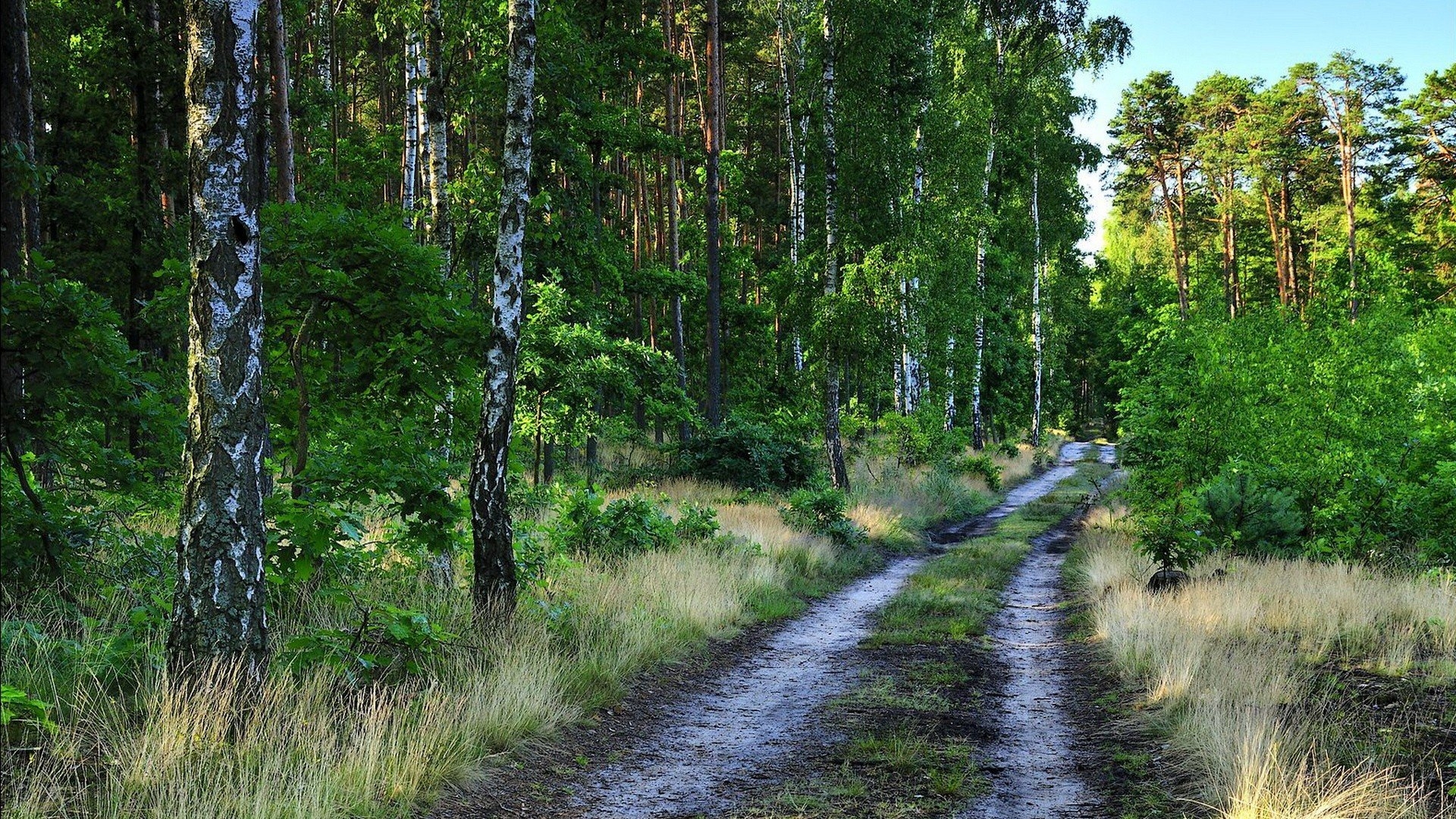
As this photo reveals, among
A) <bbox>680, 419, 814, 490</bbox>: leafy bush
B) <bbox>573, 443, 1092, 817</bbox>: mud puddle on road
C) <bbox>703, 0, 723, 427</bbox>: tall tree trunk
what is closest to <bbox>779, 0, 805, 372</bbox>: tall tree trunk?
<bbox>703, 0, 723, 427</bbox>: tall tree trunk

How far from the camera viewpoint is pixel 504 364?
7.63 m

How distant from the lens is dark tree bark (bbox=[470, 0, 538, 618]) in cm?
764

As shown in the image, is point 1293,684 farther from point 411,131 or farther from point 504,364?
point 411,131

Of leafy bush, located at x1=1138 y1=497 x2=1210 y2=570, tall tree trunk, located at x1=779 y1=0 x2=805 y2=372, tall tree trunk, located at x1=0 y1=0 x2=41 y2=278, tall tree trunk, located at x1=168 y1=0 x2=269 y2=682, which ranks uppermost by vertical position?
tall tree trunk, located at x1=779 y1=0 x2=805 y2=372

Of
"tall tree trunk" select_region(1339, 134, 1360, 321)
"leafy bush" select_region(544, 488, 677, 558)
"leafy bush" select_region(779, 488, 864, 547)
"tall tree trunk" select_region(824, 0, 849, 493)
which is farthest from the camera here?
"tall tree trunk" select_region(1339, 134, 1360, 321)

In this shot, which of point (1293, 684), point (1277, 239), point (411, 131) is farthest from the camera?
point (1277, 239)

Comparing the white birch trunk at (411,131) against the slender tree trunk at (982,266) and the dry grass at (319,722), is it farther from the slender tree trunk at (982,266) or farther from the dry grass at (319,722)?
the slender tree trunk at (982,266)

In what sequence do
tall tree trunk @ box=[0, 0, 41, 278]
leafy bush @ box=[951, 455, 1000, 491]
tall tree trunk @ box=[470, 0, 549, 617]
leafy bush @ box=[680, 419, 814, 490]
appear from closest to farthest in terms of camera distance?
1. tall tree trunk @ box=[470, 0, 549, 617]
2. tall tree trunk @ box=[0, 0, 41, 278]
3. leafy bush @ box=[680, 419, 814, 490]
4. leafy bush @ box=[951, 455, 1000, 491]

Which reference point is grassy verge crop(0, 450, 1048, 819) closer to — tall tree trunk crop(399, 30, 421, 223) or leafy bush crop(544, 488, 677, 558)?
leafy bush crop(544, 488, 677, 558)

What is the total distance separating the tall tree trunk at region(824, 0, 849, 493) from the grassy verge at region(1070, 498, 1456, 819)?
Result: 30.6 feet

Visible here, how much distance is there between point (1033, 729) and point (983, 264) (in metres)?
28.9

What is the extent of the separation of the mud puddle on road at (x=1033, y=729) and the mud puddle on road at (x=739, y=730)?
4.34ft

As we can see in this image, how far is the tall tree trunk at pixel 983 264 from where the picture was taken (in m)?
30.0

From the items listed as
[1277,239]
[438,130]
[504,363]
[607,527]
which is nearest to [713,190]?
[438,130]
